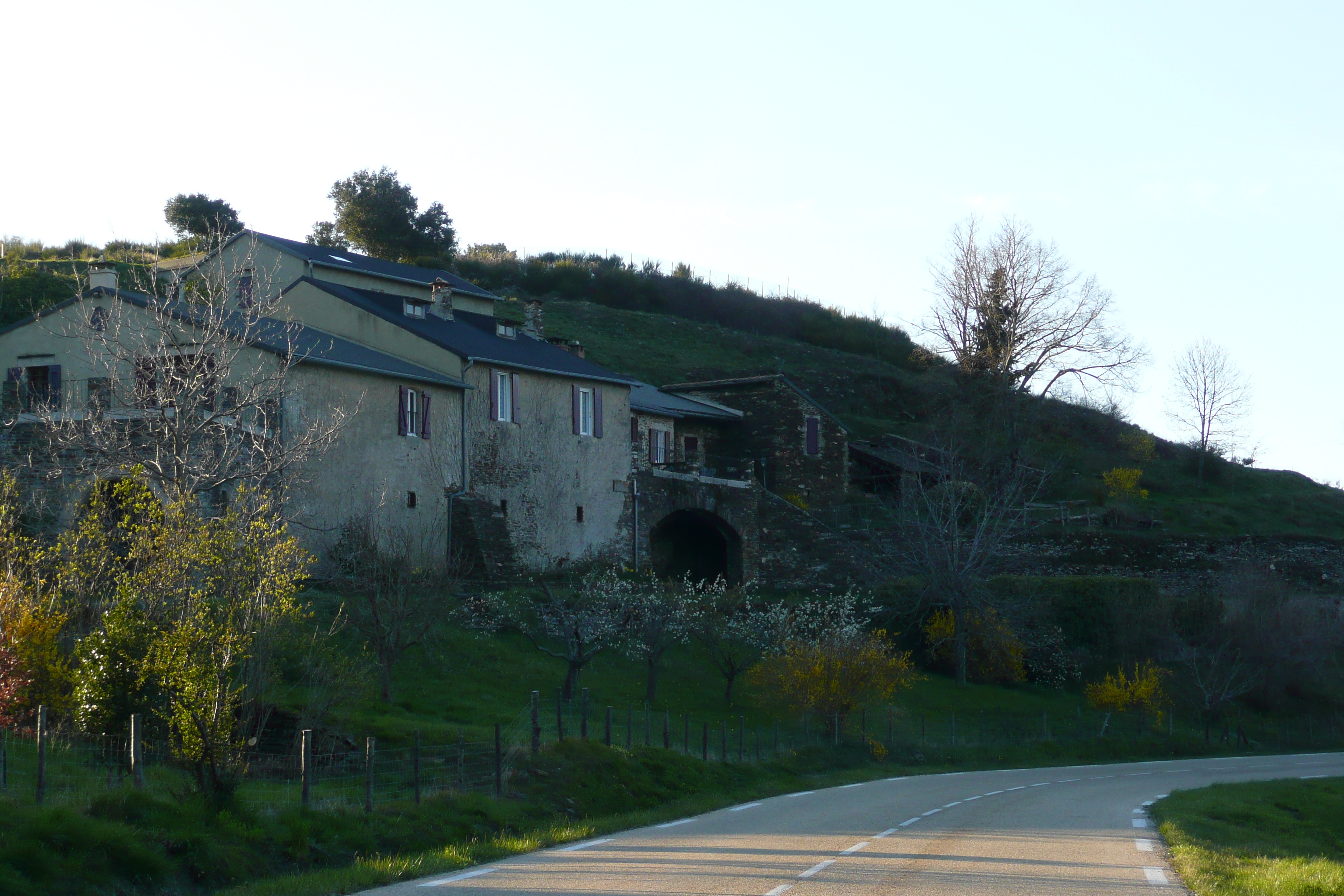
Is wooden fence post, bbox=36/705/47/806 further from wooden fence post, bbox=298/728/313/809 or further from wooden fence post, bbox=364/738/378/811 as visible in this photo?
wooden fence post, bbox=364/738/378/811

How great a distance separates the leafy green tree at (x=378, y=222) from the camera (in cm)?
7862

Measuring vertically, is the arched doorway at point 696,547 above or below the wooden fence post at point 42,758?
above

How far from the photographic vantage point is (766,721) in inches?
1235

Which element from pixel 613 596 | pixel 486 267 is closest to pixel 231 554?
pixel 613 596

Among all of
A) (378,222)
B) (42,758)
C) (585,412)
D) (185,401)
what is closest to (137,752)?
(42,758)

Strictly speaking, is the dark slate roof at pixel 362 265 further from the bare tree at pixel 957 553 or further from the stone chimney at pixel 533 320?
the bare tree at pixel 957 553

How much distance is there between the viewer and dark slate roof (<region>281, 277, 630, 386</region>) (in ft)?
129

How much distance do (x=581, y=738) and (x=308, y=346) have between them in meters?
20.3

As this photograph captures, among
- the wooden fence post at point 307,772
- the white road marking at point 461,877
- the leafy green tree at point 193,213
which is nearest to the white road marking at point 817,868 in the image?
the white road marking at point 461,877

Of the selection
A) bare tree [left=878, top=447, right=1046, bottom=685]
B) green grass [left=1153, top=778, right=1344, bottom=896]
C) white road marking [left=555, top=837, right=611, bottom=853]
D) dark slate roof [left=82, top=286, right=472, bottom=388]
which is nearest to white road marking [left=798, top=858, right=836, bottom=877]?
white road marking [left=555, top=837, right=611, bottom=853]

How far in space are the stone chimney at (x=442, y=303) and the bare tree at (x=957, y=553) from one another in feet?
57.7

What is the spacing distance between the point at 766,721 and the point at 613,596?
5997 millimetres

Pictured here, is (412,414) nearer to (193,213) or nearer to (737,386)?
(737,386)

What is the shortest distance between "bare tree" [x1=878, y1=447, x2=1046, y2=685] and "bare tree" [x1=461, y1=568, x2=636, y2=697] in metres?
10.5
